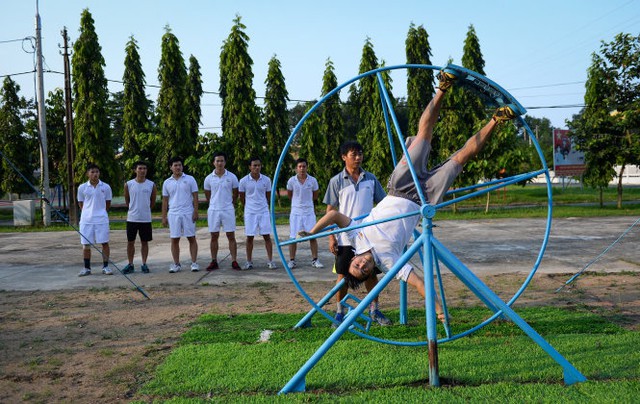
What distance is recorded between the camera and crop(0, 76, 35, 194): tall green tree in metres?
27.0

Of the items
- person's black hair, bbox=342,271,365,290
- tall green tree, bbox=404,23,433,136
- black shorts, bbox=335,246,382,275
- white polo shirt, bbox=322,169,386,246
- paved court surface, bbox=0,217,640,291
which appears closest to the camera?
person's black hair, bbox=342,271,365,290

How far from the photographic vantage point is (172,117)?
2389cm

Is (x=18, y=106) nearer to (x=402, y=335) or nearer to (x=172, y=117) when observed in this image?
(x=172, y=117)

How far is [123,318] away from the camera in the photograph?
18.5ft

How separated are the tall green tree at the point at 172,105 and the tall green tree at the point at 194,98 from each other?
538 millimetres

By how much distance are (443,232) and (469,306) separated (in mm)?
8451

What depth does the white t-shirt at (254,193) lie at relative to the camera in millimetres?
8602

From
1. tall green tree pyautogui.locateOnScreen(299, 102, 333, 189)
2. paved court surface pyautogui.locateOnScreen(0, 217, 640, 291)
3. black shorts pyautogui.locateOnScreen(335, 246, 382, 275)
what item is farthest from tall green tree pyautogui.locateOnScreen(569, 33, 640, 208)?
black shorts pyautogui.locateOnScreen(335, 246, 382, 275)

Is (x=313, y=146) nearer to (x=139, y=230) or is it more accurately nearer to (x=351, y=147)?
(x=139, y=230)

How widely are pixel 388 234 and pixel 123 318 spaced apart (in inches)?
123

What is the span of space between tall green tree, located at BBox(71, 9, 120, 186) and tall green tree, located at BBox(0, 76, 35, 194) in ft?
16.9

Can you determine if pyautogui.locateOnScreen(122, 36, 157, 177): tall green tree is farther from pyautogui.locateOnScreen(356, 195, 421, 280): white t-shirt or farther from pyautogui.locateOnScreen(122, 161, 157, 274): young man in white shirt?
pyautogui.locateOnScreen(356, 195, 421, 280): white t-shirt

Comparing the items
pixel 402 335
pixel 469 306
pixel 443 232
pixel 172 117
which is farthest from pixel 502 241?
pixel 172 117

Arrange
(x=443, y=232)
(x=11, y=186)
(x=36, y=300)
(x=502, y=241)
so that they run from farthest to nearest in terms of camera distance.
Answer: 1. (x=11, y=186)
2. (x=443, y=232)
3. (x=502, y=241)
4. (x=36, y=300)
